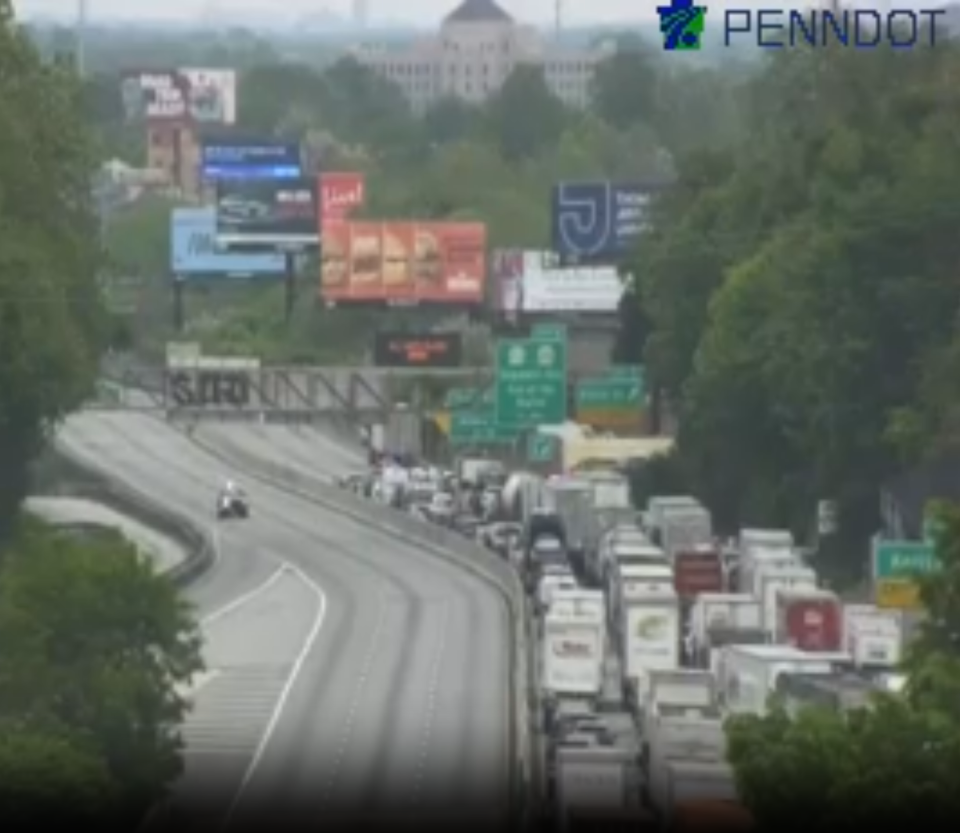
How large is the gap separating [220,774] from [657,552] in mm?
10355

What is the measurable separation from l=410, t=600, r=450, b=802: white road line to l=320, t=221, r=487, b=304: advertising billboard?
1822cm

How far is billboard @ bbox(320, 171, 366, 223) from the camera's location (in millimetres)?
54406

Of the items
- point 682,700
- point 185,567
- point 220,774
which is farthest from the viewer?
point 185,567

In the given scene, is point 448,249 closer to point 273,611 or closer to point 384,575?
point 384,575

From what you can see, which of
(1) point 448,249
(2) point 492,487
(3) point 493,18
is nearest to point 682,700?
(2) point 492,487

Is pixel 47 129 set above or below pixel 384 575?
above

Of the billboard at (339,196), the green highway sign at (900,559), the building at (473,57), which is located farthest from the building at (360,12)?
the green highway sign at (900,559)

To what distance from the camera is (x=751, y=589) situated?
27.6 meters

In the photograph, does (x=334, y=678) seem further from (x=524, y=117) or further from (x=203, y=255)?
(x=524, y=117)

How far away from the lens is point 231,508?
39469 mm

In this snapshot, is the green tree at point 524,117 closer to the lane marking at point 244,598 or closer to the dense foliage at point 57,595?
the dense foliage at point 57,595

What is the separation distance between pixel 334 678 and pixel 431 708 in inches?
80.6

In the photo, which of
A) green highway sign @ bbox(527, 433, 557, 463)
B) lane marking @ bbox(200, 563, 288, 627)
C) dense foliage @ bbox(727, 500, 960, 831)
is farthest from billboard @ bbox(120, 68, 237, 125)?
dense foliage @ bbox(727, 500, 960, 831)

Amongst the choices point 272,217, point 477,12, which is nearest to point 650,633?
point 272,217
